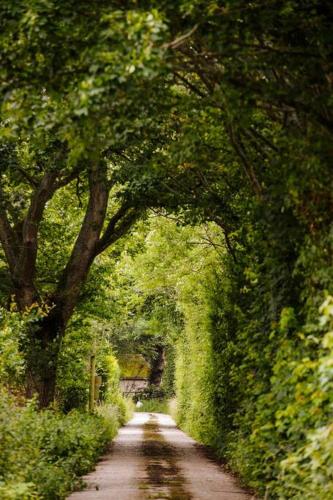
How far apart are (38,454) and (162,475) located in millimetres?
4759

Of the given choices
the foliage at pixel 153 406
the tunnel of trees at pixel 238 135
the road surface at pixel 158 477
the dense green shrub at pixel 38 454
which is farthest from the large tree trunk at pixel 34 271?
the foliage at pixel 153 406

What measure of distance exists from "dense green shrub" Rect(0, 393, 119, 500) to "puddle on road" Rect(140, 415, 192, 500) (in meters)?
1.27

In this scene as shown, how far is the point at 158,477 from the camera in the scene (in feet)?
52.5

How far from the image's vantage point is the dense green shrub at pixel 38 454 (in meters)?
10.2

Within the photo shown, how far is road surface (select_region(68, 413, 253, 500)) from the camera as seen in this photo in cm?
1312

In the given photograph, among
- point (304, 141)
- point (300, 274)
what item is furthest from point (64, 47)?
point (300, 274)

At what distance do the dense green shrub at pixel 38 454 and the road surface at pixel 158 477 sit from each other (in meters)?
0.42

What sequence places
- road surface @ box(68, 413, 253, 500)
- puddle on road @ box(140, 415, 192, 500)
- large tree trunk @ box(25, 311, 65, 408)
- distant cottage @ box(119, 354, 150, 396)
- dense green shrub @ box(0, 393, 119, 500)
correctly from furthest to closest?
1. distant cottage @ box(119, 354, 150, 396)
2. large tree trunk @ box(25, 311, 65, 408)
3. puddle on road @ box(140, 415, 192, 500)
4. road surface @ box(68, 413, 253, 500)
5. dense green shrub @ box(0, 393, 119, 500)

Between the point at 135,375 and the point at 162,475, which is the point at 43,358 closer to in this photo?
the point at 162,475

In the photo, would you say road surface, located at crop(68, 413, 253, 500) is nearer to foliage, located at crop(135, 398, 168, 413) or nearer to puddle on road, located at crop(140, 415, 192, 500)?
puddle on road, located at crop(140, 415, 192, 500)

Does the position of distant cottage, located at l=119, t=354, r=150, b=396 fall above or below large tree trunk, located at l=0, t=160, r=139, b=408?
above

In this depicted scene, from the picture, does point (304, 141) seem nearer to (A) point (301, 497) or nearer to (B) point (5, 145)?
(A) point (301, 497)

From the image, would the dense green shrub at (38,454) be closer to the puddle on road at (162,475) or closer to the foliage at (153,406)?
the puddle on road at (162,475)

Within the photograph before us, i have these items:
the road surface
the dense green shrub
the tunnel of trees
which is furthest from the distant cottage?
the tunnel of trees
